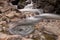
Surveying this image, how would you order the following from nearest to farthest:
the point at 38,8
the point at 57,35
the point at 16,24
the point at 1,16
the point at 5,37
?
the point at 5,37 < the point at 57,35 < the point at 16,24 < the point at 1,16 < the point at 38,8

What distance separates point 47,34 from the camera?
6.27 m

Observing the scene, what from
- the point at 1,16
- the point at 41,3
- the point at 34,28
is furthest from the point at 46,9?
the point at 34,28

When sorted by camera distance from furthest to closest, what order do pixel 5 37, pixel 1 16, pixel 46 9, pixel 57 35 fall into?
pixel 46 9 → pixel 1 16 → pixel 57 35 → pixel 5 37

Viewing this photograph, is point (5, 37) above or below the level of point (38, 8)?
above

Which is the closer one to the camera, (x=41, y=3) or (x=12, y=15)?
(x=12, y=15)

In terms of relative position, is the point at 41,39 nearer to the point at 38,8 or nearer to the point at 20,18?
the point at 20,18

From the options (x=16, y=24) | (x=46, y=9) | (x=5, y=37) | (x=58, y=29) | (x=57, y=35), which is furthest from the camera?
(x=46, y=9)

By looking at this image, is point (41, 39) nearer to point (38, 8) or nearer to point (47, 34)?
point (47, 34)

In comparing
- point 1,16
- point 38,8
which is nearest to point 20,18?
point 1,16

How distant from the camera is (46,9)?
12750mm

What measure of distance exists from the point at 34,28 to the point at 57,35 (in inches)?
54.2

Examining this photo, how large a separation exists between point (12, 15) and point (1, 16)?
754 mm

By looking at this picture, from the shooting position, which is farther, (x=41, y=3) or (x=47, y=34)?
(x=41, y=3)

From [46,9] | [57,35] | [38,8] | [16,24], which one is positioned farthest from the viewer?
[38,8]
